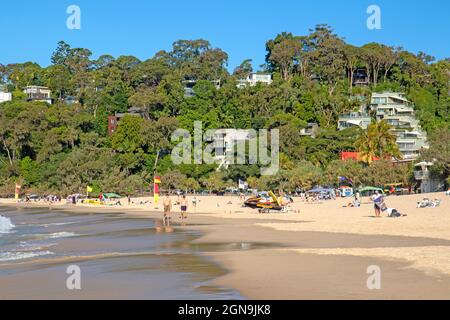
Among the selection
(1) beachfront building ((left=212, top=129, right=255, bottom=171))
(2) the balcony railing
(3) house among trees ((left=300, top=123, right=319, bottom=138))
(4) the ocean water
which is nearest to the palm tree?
(2) the balcony railing

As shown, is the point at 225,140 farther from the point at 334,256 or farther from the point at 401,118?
the point at 334,256

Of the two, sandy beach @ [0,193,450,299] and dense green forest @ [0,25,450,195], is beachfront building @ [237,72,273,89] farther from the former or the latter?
sandy beach @ [0,193,450,299]

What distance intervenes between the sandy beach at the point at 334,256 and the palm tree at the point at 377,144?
1181 inches

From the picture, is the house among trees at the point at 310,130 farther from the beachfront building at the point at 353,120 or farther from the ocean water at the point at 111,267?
the ocean water at the point at 111,267

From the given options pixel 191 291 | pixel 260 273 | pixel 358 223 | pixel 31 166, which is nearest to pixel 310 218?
pixel 358 223

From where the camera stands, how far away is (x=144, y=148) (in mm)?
73250

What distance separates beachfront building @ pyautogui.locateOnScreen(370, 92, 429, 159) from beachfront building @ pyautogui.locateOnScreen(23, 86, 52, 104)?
160 ft

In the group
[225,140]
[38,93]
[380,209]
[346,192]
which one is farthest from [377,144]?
[38,93]

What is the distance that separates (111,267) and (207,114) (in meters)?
62.9

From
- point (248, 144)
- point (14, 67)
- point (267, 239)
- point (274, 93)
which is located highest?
point (14, 67)

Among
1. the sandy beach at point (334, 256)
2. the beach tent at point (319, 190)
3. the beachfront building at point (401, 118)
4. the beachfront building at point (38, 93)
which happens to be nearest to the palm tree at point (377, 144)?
the beach tent at point (319, 190)

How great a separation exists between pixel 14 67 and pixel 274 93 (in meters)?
60.3

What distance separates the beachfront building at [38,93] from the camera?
9656 cm
